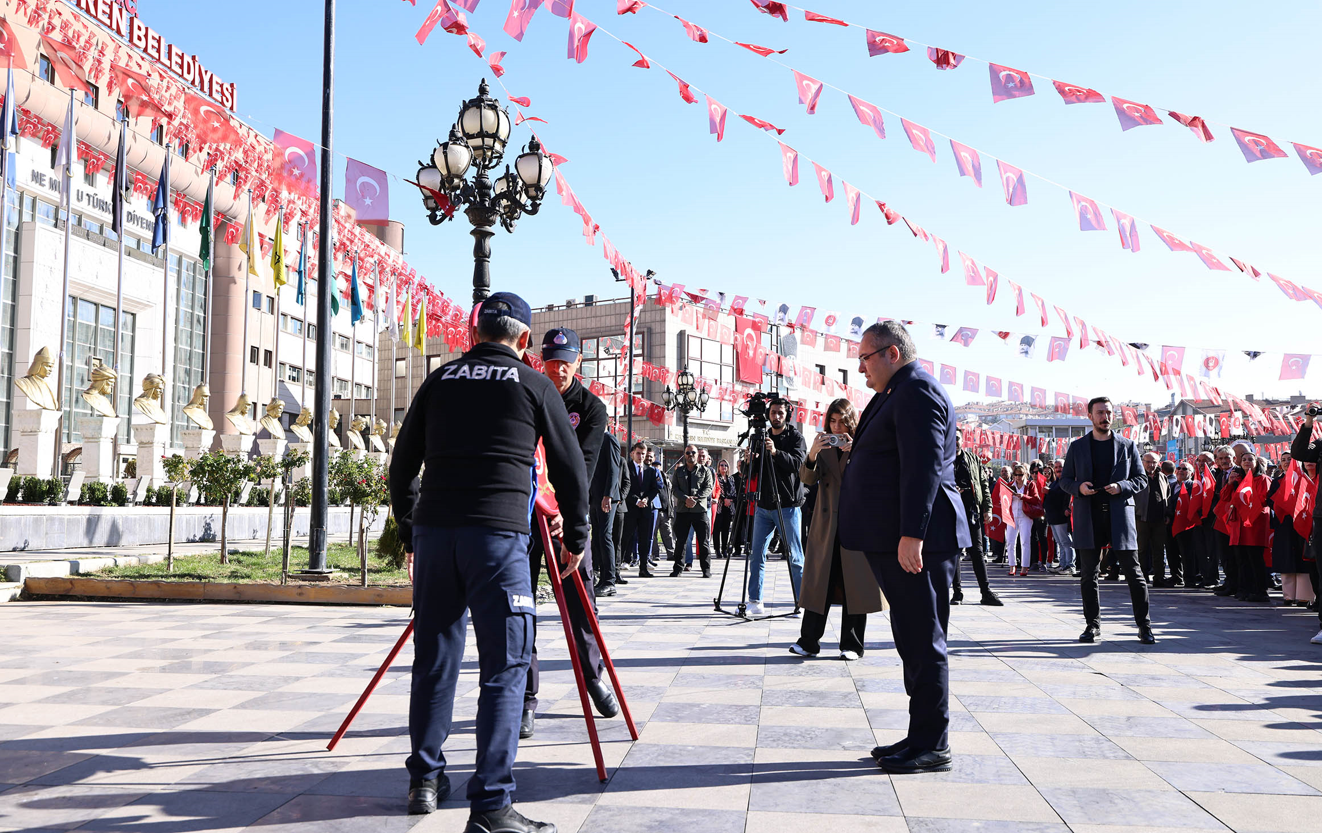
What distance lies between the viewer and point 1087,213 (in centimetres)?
1065

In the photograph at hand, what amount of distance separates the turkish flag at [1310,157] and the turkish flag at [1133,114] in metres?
1.21

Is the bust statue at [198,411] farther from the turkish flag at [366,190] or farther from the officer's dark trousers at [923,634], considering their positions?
the officer's dark trousers at [923,634]

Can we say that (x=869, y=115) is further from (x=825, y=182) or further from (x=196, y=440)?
(x=196, y=440)

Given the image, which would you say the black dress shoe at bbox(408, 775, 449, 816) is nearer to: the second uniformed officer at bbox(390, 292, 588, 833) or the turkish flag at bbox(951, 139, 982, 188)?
the second uniformed officer at bbox(390, 292, 588, 833)

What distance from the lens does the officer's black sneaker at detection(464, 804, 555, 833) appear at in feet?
9.50

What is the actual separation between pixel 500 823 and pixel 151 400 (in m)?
27.2

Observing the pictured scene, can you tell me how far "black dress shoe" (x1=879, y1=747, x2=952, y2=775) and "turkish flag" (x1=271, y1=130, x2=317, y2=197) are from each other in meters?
13.8

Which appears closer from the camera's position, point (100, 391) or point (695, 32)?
Answer: point (695, 32)

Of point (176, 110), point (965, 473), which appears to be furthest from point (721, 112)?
point (176, 110)

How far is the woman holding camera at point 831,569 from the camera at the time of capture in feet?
20.2

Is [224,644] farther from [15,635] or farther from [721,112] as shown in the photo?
[721,112]

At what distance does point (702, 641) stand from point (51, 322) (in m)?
35.8

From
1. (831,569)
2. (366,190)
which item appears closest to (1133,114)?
(831,569)

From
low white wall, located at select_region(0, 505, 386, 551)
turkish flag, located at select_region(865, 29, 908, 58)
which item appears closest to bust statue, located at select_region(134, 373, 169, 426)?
low white wall, located at select_region(0, 505, 386, 551)
